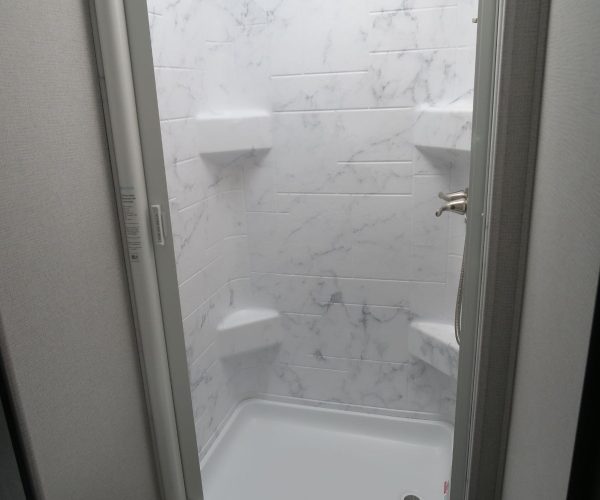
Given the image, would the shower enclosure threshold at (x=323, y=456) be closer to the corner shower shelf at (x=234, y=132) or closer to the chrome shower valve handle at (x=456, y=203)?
the chrome shower valve handle at (x=456, y=203)

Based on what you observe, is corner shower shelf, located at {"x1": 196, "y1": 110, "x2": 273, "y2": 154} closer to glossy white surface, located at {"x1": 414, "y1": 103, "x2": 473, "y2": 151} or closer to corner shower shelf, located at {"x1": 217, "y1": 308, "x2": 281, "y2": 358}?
glossy white surface, located at {"x1": 414, "y1": 103, "x2": 473, "y2": 151}

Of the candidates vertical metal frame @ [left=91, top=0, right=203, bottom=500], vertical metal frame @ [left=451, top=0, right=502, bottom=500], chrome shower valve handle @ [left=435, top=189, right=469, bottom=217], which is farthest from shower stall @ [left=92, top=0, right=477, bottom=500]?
vertical metal frame @ [left=451, top=0, right=502, bottom=500]

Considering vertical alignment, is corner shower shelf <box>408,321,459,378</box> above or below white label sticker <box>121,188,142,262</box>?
below

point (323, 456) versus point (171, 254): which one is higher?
point (171, 254)

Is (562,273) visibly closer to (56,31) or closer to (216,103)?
(56,31)

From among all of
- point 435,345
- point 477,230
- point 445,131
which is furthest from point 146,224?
point 435,345

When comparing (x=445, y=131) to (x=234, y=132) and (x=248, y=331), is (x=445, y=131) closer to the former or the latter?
(x=234, y=132)

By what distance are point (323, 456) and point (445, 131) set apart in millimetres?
1346

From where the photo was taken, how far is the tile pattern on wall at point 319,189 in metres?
1.79

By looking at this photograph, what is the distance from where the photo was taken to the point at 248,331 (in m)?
2.17

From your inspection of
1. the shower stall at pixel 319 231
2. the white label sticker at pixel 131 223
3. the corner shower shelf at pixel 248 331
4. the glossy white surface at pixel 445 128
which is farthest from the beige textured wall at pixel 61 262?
the glossy white surface at pixel 445 128

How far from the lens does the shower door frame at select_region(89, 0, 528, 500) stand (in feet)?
2.99

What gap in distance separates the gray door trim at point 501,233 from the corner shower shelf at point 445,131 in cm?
87

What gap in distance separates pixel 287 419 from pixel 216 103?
1394 mm
